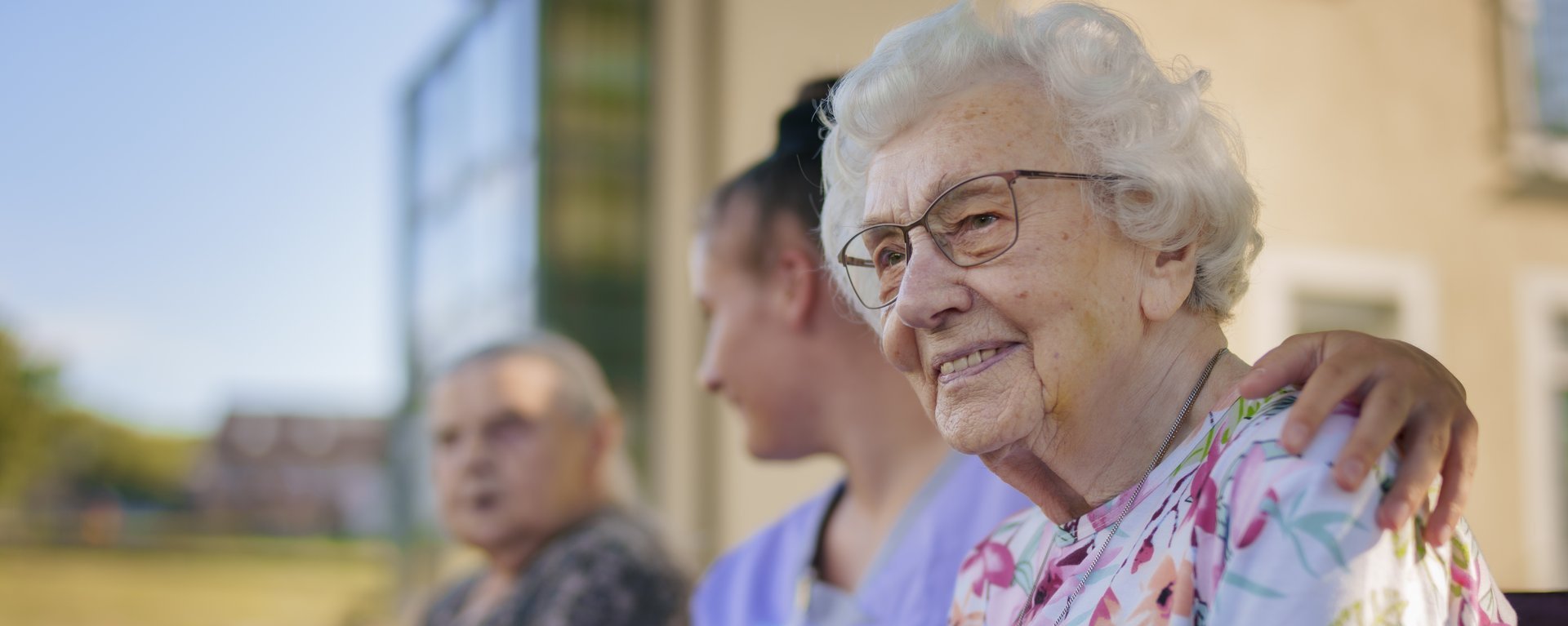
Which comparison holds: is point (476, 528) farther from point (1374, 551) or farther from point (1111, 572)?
point (1374, 551)

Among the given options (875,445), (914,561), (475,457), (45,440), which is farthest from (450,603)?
(45,440)

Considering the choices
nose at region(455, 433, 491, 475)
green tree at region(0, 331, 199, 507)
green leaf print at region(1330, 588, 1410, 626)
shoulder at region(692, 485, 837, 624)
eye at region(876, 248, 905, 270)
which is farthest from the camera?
green tree at region(0, 331, 199, 507)

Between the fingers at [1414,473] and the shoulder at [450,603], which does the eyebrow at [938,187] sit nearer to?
the fingers at [1414,473]

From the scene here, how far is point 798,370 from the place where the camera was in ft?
7.08

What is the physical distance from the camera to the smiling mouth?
4.01ft

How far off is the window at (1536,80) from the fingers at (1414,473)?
5087 millimetres

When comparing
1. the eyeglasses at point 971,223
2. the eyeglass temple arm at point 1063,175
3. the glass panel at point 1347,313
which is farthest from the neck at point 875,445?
the glass panel at point 1347,313

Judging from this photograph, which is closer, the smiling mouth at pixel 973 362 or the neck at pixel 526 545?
the smiling mouth at pixel 973 362

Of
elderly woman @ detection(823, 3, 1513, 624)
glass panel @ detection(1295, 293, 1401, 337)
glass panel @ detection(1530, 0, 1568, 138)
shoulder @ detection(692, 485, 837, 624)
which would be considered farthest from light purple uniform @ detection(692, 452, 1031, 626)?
glass panel @ detection(1530, 0, 1568, 138)

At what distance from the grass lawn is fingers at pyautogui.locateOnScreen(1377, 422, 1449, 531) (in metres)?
8.82

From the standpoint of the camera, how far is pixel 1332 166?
16.0 feet

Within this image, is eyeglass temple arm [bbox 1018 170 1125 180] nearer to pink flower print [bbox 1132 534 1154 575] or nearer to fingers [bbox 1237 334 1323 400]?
fingers [bbox 1237 334 1323 400]

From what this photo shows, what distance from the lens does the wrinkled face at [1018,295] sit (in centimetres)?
119

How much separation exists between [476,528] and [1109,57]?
2.40 m
